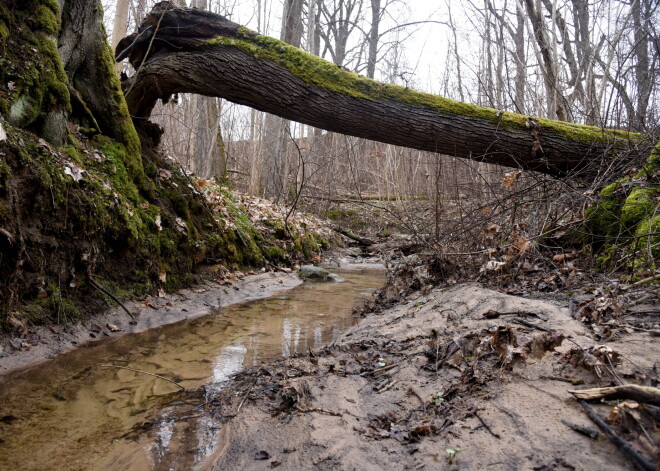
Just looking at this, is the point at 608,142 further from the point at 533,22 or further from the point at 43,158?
the point at 43,158

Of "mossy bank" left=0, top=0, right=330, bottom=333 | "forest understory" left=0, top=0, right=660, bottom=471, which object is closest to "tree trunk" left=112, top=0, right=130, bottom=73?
"forest understory" left=0, top=0, right=660, bottom=471

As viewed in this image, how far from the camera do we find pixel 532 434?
1.54 metres

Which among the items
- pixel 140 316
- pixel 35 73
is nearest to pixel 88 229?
pixel 140 316

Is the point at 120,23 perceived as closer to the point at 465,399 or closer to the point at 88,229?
the point at 88,229

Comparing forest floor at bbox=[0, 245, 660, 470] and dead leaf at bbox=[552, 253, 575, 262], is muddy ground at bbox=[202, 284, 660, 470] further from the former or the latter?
dead leaf at bbox=[552, 253, 575, 262]

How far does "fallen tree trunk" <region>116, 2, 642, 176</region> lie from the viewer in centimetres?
478

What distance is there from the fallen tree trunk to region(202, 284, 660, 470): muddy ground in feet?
8.93

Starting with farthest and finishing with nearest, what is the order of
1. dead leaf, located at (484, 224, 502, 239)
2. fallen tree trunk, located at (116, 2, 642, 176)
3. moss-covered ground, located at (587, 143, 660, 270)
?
fallen tree trunk, located at (116, 2, 642, 176)
dead leaf, located at (484, 224, 502, 239)
moss-covered ground, located at (587, 143, 660, 270)

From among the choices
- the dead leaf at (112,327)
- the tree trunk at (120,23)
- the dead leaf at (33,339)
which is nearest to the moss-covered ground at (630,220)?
the dead leaf at (112,327)

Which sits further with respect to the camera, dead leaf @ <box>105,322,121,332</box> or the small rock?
the small rock

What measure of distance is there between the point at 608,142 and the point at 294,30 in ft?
30.2

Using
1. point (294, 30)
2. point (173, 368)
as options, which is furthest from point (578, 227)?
point (294, 30)

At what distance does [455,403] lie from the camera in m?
1.91

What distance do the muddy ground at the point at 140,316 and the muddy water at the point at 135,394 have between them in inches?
5.2
